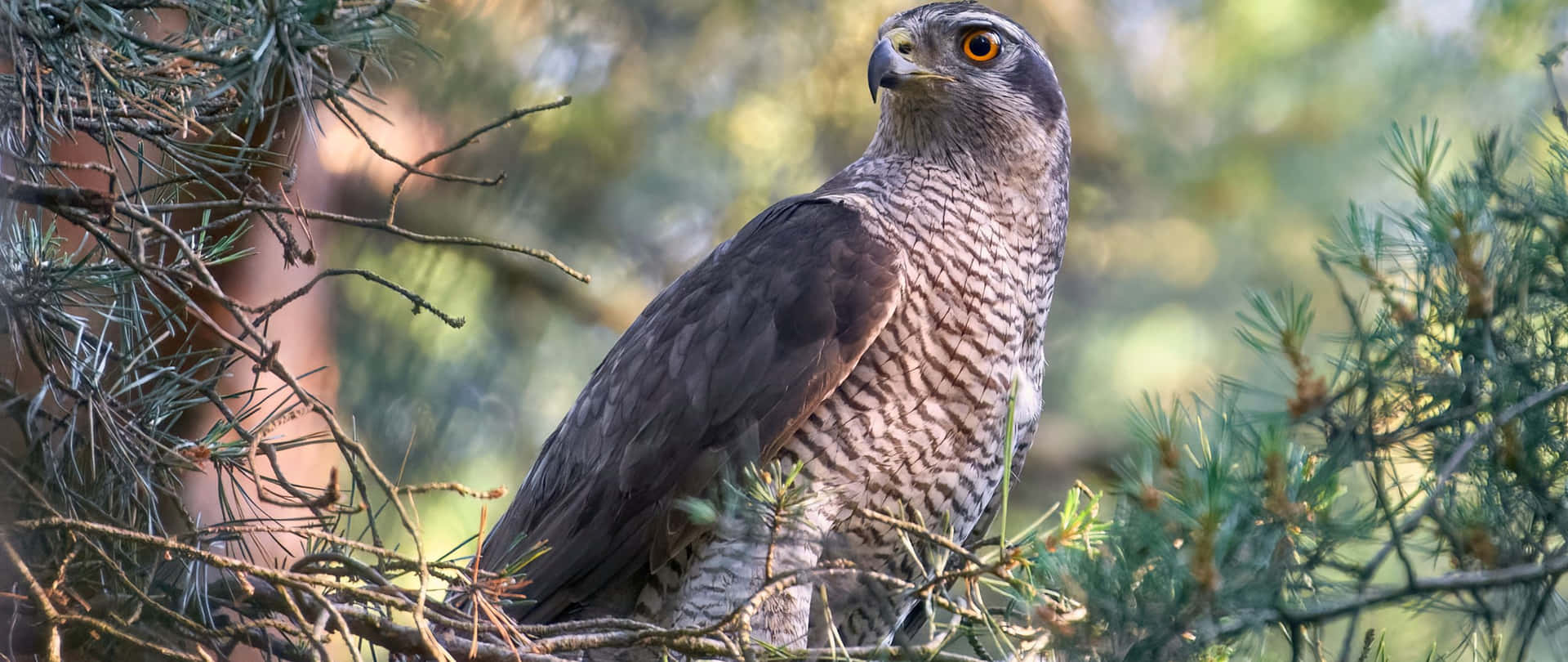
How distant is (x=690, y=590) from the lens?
300 centimetres

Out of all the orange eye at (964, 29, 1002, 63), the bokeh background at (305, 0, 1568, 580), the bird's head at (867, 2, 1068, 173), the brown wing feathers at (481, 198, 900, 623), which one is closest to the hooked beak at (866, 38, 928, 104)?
the bird's head at (867, 2, 1068, 173)

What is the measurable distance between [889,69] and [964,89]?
0.23m

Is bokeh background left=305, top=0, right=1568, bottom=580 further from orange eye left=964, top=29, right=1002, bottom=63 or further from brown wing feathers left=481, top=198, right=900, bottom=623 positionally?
orange eye left=964, top=29, right=1002, bottom=63

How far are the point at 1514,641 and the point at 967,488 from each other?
5.18 feet

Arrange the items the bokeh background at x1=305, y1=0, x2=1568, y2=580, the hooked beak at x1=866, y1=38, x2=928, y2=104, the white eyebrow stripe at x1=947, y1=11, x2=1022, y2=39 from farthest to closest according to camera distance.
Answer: the bokeh background at x1=305, y1=0, x2=1568, y2=580 < the white eyebrow stripe at x1=947, y1=11, x2=1022, y2=39 < the hooked beak at x1=866, y1=38, x2=928, y2=104

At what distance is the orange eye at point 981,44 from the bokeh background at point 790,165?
2.43m

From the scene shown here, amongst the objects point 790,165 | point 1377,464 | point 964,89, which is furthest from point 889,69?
point 790,165

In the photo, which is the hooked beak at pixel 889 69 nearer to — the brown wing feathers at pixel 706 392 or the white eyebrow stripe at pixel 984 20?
the white eyebrow stripe at pixel 984 20

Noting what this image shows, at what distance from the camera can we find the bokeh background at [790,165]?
550cm

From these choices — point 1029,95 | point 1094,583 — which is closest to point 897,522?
point 1094,583

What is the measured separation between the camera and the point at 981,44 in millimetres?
3578

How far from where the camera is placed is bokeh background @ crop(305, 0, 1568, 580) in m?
5.50

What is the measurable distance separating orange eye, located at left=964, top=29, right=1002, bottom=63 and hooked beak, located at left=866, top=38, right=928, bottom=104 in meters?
0.17

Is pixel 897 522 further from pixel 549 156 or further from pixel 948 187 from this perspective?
pixel 549 156
